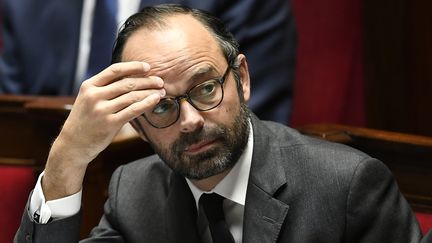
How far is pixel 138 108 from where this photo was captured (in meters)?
1.03

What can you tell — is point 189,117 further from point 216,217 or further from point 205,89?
point 216,217

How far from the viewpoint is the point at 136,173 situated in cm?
127

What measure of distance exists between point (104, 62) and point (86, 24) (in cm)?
13

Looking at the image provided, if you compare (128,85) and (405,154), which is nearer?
(128,85)

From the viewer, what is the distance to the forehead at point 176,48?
1.08 m

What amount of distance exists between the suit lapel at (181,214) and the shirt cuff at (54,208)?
0.44 feet

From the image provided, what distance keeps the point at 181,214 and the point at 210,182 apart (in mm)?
68

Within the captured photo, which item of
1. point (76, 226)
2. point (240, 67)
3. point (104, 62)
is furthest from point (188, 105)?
point (104, 62)

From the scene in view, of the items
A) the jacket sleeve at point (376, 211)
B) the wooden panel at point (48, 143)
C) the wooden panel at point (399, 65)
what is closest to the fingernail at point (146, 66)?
the jacket sleeve at point (376, 211)

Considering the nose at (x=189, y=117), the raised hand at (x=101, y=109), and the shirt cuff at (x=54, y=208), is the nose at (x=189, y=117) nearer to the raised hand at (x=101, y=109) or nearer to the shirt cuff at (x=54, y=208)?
the raised hand at (x=101, y=109)

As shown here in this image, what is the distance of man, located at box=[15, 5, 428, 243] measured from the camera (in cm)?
106

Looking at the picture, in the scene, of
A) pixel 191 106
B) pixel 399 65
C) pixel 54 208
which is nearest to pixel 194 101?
pixel 191 106

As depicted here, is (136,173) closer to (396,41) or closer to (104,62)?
(104,62)

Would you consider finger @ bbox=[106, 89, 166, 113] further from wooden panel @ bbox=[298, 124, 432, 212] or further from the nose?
wooden panel @ bbox=[298, 124, 432, 212]
